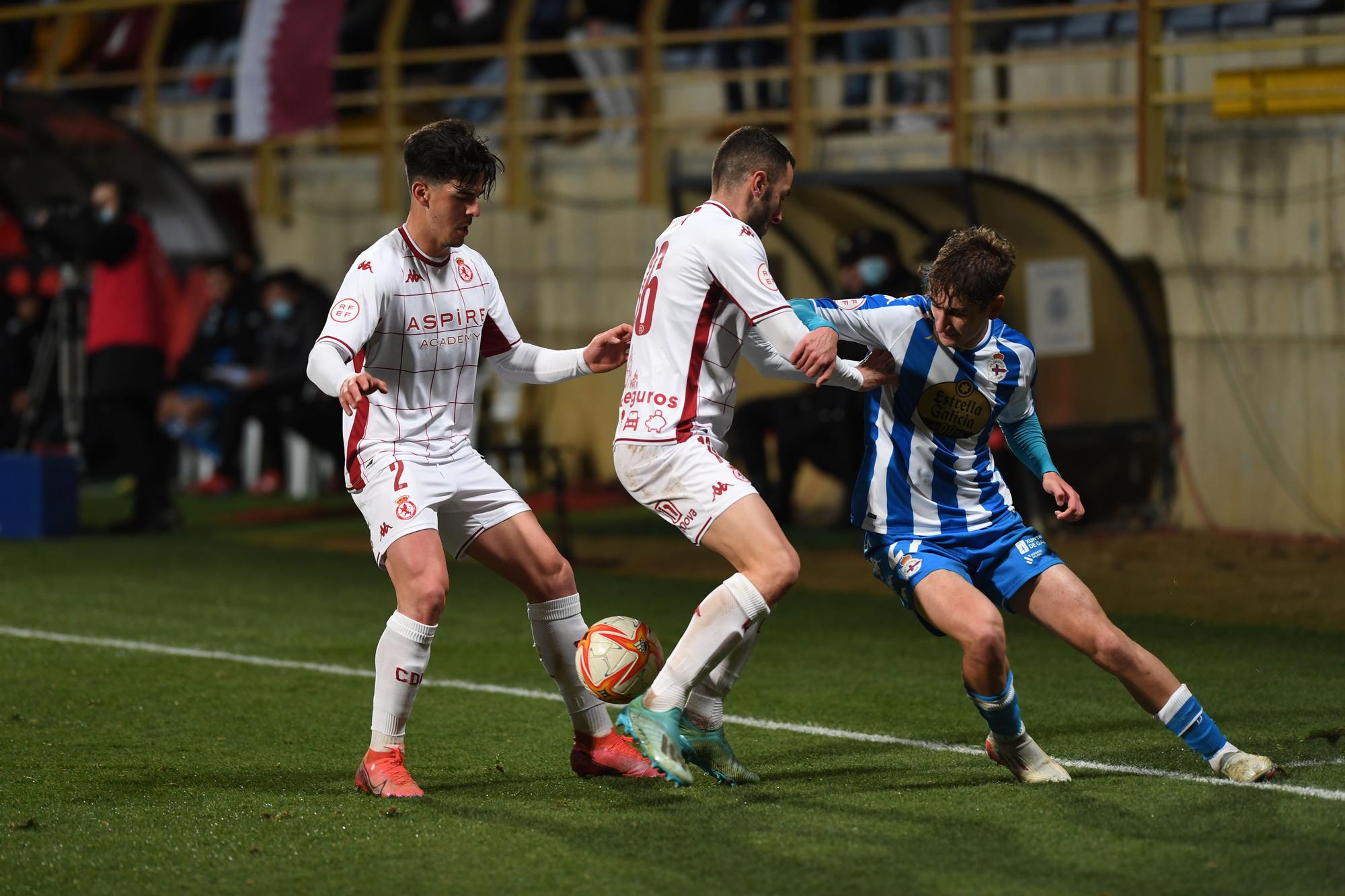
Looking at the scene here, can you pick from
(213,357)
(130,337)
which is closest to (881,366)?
(130,337)

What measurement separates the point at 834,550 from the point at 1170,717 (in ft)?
22.5

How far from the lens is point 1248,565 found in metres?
11.1

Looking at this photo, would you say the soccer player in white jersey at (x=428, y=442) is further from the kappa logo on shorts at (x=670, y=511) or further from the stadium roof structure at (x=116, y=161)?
the stadium roof structure at (x=116, y=161)

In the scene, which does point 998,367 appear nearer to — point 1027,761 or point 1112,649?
point 1112,649

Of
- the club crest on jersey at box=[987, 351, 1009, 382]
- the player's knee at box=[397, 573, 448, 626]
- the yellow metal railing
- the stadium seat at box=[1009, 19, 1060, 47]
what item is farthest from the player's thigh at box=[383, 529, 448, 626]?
the stadium seat at box=[1009, 19, 1060, 47]

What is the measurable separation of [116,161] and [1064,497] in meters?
14.4

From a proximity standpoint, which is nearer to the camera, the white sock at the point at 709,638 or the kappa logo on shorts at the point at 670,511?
the white sock at the point at 709,638

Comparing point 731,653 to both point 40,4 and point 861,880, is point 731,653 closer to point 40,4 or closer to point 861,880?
point 861,880

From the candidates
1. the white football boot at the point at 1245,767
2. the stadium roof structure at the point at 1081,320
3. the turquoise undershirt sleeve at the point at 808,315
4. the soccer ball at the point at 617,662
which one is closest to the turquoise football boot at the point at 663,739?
the soccer ball at the point at 617,662

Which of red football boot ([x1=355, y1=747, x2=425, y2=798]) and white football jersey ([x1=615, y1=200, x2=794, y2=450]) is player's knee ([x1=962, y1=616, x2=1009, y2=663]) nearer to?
white football jersey ([x1=615, y1=200, x2=794, y2=450])

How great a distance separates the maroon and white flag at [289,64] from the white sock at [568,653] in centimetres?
1202

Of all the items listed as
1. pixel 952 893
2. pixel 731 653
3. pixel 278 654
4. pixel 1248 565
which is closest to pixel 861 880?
pixel 952 893

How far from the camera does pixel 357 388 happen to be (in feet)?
16.4

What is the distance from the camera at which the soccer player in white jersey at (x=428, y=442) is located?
17.7 feet
